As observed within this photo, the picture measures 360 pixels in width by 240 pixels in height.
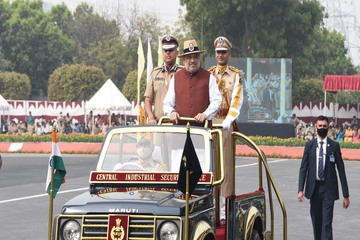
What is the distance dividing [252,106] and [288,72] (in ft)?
8.38

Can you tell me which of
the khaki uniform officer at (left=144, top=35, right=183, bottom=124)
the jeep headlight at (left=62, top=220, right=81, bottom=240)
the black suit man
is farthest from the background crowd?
the jeep headlight at (left=62, top=220, right=81, bottom=240)

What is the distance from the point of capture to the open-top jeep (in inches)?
323

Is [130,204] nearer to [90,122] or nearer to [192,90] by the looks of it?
[192,90]

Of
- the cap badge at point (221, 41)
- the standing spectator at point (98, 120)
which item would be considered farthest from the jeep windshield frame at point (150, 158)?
the standing spectator at point (98, 120)

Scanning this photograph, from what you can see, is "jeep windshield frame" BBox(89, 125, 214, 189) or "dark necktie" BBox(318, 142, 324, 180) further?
"dark necktie" BBox(318, 142, 324, 180)

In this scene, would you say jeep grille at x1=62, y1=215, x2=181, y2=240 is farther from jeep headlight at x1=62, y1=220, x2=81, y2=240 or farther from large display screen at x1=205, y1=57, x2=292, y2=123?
large display screen at x1=205, y1=57, x2=292, y2=123

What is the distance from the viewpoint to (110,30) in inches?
4535

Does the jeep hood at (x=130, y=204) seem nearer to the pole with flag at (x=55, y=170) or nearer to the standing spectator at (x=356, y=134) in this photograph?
the pole with flag at (x=55, y=170)

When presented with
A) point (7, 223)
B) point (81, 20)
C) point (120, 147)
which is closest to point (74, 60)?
point (81, 20)

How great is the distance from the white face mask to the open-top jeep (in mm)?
25

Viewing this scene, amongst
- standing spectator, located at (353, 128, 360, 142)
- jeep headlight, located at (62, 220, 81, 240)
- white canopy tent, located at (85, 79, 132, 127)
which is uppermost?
white canopy tent, located at (85, 79, 132, 127)

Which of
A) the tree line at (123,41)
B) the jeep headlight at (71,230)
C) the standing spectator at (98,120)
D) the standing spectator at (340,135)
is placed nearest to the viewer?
the jeep headlight at (71,230)

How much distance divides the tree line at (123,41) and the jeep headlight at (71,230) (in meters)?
48.7

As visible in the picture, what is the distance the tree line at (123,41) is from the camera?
70.8 meters
